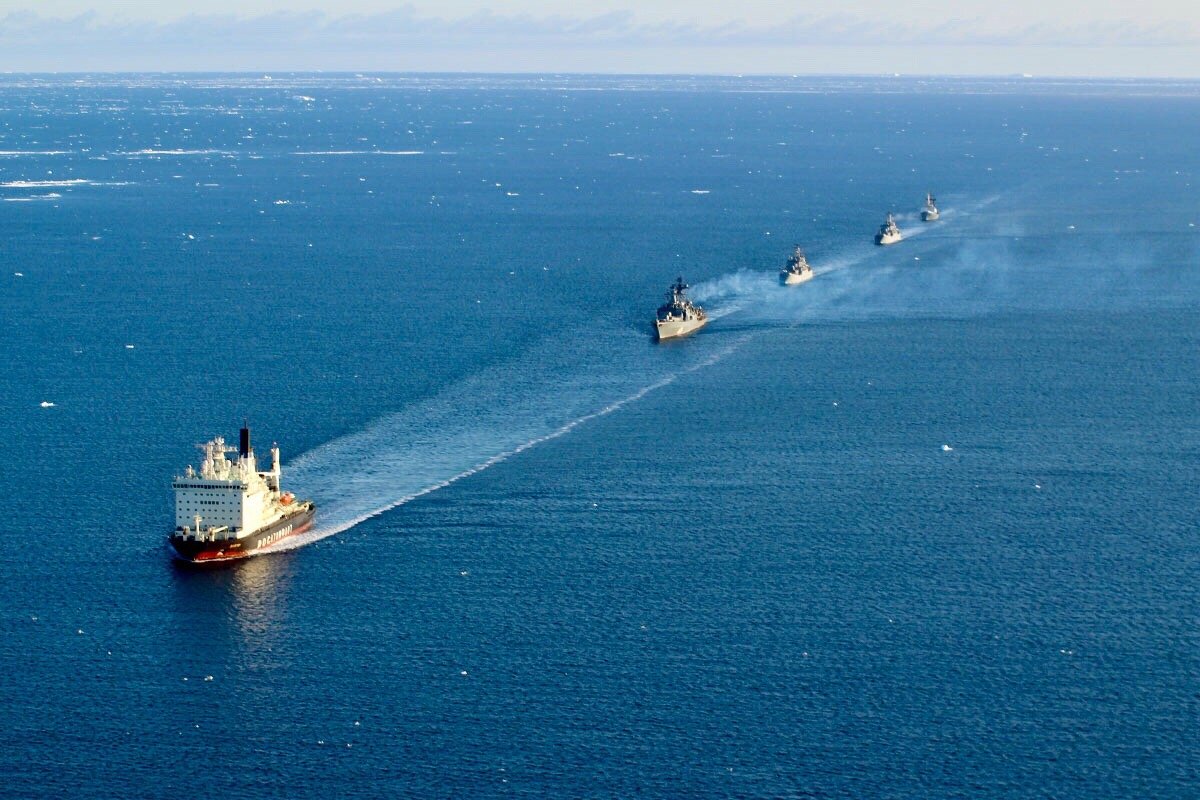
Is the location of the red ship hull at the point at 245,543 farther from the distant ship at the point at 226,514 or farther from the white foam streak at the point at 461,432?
the white foam streak at the point at 461,432

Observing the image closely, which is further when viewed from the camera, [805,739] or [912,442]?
[912,442]

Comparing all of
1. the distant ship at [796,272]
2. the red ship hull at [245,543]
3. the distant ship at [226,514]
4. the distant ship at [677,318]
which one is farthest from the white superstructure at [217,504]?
the distant ship at [796,272]

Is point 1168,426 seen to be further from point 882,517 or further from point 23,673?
point 23,673

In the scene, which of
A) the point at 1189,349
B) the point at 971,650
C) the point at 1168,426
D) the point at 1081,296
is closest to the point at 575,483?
the point at 971,650

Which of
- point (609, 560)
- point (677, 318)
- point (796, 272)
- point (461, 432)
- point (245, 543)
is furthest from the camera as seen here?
point (796, 272)

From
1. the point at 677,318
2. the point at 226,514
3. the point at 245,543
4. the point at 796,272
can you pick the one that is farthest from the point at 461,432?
the point at 796,272

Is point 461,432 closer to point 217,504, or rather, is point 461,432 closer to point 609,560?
point 217,504
